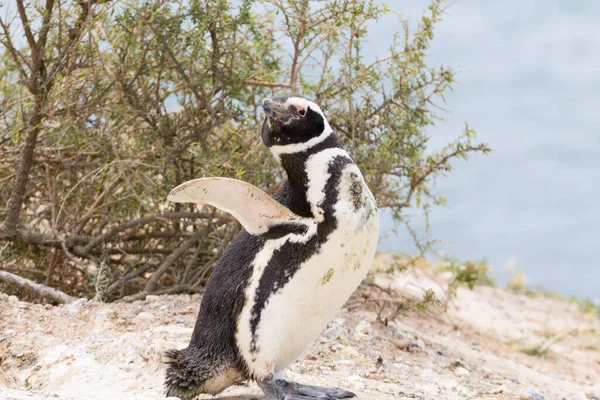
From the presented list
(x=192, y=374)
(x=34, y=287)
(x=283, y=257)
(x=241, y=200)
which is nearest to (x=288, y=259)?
(x=283, y=257)

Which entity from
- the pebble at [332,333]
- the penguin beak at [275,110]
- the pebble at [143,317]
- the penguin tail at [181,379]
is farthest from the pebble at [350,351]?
the penguin beak at [275,110]

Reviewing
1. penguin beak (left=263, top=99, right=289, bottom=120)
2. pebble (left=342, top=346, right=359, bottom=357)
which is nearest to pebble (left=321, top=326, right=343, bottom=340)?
pebble (left=342, top=346, right=359, bottom=357)

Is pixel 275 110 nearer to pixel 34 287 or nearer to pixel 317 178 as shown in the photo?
pixel 317 178

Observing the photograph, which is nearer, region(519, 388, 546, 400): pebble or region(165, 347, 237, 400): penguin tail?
region(165, 347, 237, 400): penguin tail

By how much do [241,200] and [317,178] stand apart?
0.22 m

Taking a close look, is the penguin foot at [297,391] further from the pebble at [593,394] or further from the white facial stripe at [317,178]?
the pebble at [593,394]

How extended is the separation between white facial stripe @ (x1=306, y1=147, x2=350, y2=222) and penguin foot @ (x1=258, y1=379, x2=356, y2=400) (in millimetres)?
487

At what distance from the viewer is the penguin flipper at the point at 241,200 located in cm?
200

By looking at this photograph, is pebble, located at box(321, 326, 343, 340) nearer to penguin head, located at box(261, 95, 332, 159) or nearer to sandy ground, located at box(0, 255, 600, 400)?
sandy ground, located at box(0, 255, 600, 400)

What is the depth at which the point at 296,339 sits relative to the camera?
2094 mm

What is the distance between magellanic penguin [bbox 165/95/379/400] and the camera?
2.03 meters

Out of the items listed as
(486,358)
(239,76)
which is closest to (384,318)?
(486,358)

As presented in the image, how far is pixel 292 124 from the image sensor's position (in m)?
2.06

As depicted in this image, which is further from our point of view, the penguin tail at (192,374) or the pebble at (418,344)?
the pebble at (418,344)
